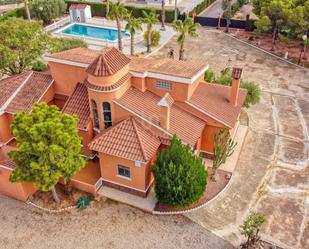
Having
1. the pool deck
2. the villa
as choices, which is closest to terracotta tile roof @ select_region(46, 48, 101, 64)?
the villa

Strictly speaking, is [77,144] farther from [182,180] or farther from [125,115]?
[182,180]

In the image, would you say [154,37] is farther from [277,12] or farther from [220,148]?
[220,148]

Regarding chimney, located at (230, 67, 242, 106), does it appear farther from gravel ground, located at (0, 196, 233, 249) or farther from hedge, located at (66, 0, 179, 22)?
hedge, located at (66, 0, 179, 22)

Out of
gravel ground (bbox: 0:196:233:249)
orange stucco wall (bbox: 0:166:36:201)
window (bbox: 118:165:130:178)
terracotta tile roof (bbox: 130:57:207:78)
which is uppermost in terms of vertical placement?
terracotta tile roof (bbox: 130:57:207:78)

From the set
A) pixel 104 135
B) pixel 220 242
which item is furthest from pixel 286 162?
pixel 104 135

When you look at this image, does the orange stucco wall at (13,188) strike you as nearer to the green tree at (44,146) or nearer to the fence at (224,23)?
the green tree at (44,146)

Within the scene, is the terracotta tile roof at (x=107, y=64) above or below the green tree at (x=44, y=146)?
above

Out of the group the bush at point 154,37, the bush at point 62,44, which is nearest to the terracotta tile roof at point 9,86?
the bush at point 62,44

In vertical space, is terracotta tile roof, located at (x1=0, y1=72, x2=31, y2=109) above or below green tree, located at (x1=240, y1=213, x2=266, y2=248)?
above
